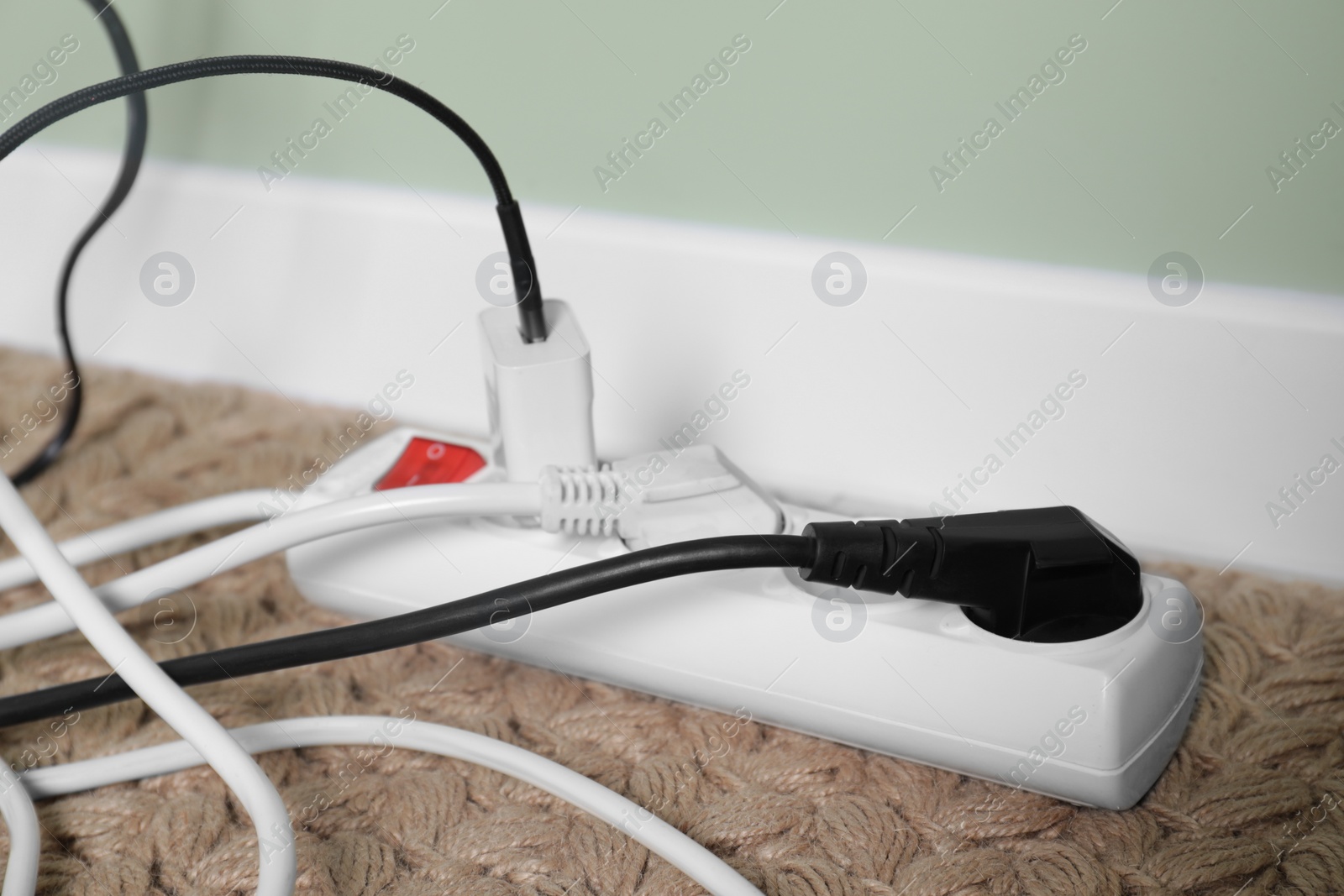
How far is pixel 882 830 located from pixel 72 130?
2.11ft

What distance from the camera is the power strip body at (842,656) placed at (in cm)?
39

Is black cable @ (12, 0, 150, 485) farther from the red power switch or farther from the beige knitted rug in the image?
the red power switch

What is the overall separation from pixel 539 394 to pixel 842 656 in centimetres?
16

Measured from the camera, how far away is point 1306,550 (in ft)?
1.71

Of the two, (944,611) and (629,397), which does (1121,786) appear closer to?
(944,611)

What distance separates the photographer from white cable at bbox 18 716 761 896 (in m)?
0.40

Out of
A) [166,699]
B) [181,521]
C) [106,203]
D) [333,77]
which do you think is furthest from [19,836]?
[106,203]

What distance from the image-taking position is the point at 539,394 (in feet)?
1.47

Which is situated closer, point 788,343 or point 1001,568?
point 1001,568

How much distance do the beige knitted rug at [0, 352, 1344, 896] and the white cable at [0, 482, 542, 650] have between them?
0.13 feet

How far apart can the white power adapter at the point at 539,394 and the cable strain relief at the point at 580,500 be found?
2 centimetres

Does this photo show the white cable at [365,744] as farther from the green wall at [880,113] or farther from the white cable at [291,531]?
the green wall at [880,113]

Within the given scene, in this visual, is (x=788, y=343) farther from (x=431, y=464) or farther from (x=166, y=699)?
(x=166, y=699)

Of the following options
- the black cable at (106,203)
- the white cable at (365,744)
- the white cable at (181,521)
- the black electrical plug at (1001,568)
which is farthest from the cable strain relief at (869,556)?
the black cable at (106,203)
